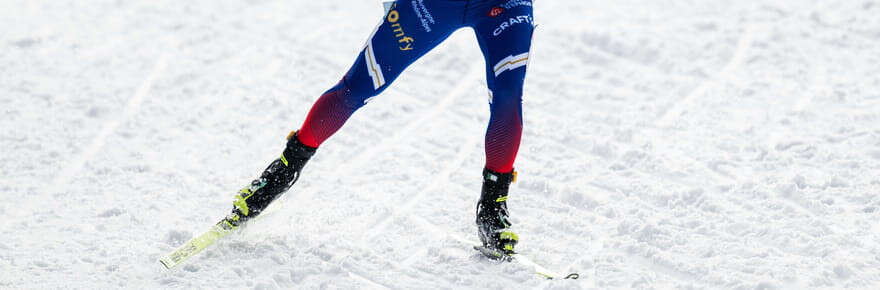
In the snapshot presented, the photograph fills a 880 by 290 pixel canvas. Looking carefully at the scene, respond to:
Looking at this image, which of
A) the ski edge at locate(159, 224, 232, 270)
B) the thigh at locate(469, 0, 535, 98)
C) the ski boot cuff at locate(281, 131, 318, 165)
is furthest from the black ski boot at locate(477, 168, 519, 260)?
the ski edge at locate(159, 224, 232, 270)

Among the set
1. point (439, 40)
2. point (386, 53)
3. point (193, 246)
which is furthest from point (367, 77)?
point (193, 246)

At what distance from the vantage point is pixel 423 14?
3246 mm

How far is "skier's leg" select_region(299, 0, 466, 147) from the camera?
3.24 metres

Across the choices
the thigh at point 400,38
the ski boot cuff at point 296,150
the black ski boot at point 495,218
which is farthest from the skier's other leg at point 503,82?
the ski boot cuff at point 296,150

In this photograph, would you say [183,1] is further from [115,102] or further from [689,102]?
[689,102]

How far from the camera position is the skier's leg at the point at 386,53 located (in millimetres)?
3240

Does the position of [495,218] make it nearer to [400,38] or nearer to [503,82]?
[503,82]

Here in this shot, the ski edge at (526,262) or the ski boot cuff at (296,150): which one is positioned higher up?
the ski boot cuff at (296,150)

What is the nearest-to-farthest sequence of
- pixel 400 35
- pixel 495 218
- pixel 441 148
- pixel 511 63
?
1. pixel 511 63
2. pixel 400 35
3. pixel 495 218
4. pixel 441 148

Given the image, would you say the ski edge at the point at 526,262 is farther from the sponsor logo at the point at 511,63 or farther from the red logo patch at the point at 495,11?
the red logo patch at the point at 495,11

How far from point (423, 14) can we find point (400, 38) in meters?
0.14

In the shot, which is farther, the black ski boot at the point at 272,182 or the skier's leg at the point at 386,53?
the black ski boot at the point at 272,182

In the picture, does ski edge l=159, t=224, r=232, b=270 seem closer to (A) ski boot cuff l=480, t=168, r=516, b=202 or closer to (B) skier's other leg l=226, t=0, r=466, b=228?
(B) skier's other leg l=226, t=0, r=466, b=228

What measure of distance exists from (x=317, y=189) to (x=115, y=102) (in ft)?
6.01
